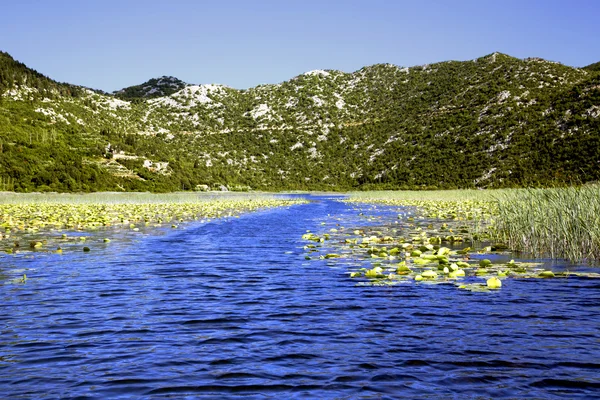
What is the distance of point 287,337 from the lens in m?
8.64

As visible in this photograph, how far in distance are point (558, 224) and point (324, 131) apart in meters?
147

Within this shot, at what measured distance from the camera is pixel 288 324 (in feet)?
31.1

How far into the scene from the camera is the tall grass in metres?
16.1

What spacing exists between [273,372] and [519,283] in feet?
26.7

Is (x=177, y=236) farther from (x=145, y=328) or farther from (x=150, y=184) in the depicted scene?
(x=150, y=184)

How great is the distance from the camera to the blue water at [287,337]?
6.52 metres

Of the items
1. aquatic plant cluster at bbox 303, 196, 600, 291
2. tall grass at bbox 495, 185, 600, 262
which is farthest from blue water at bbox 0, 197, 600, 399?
tall grass at bbox 495, 185, 600, 262

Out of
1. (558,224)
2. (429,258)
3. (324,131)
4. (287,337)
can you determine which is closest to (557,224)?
(558,224)

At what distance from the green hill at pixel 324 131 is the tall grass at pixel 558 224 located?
4564 centimetres

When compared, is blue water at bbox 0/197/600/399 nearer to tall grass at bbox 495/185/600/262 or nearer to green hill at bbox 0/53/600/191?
tall grass at bbox 495/185/600/262

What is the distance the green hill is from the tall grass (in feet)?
150

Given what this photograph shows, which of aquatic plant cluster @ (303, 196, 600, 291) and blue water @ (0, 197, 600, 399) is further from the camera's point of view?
aquatic plant cluster @ (303, 196, 600, 291)

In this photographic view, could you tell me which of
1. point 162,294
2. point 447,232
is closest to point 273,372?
point 162,294

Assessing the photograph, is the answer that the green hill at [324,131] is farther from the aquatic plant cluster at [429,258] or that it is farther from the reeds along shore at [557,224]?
the reeds along shore at [557,224]
